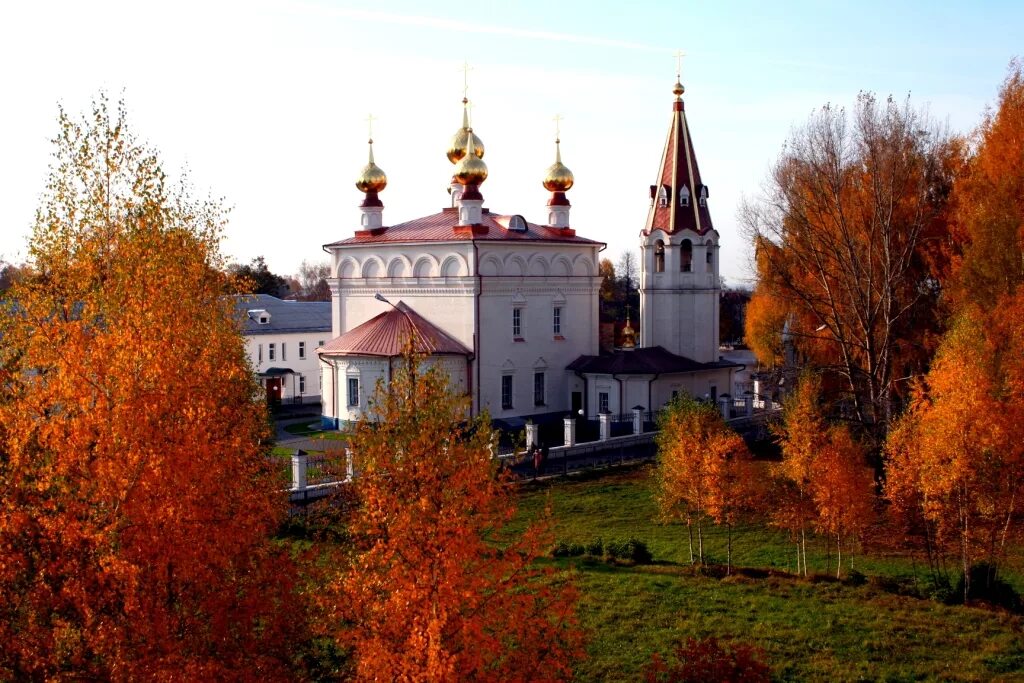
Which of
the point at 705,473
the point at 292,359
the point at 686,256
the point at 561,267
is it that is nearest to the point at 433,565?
the point at 705,473

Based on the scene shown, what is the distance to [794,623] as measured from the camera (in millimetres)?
13047

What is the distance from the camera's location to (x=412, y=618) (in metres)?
7.35

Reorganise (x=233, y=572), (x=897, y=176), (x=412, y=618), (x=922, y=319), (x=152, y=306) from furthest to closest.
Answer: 1. (x=922, y=319)
2. (x=897, y=176)
3. (x=152, y=306)
4. (x=233, y=572)
5. (x=412, y=618)

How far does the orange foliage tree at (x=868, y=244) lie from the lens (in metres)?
21.7

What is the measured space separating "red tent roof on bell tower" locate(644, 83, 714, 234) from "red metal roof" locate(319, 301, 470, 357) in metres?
8.23

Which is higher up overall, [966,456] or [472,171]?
[472,171]

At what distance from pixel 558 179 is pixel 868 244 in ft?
36.8

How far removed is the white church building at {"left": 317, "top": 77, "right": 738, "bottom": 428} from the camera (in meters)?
27.9

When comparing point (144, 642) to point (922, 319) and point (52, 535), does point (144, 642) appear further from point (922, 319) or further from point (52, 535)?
A: point (922, 319)

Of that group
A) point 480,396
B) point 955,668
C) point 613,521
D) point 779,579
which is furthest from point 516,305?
point 955,668

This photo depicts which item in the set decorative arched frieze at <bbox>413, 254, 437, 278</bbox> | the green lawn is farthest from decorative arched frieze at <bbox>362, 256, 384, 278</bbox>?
the green lawn

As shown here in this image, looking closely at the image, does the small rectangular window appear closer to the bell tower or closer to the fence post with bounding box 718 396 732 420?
the bell tower

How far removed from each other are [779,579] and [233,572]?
9.26 meters

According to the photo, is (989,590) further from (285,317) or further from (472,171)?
(285,317)
